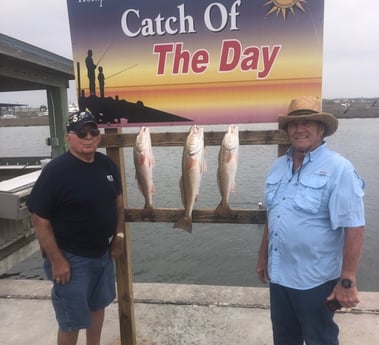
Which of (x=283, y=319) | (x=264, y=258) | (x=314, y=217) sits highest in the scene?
(x=314, y=217)

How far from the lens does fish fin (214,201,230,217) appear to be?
8.20ft

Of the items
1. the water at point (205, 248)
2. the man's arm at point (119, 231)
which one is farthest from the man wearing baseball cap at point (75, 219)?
the water at point (205, 248)

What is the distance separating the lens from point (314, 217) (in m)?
1.90

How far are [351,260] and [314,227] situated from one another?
0.23m

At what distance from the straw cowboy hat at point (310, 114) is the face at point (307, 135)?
0.10ft

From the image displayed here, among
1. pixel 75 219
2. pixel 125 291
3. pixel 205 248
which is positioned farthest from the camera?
pixel 205 248

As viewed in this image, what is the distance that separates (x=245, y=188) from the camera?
A: 1223 cm

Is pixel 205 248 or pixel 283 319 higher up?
pixel 283 319

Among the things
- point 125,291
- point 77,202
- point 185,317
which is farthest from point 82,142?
point 185,317

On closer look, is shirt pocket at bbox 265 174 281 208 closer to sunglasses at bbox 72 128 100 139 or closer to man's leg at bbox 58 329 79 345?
sunglasses at bbox 72 128 100 139

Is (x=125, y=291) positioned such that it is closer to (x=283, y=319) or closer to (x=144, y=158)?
(x=144, y=158)

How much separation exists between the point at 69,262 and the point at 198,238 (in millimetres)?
6777

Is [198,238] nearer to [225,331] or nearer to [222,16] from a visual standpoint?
[225,331]

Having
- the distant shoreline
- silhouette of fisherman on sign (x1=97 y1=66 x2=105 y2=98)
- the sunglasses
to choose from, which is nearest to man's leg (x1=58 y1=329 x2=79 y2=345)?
the sunglasses
